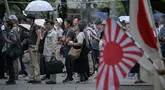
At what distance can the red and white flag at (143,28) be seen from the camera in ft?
19.2

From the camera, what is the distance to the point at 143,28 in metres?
5.89

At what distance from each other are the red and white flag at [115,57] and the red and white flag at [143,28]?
1.74ft

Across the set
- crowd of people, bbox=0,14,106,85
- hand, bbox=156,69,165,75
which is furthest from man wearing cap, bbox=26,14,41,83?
hand, bbox=156,69,165,75

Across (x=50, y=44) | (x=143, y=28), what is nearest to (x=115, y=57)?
(x=143, y=28)

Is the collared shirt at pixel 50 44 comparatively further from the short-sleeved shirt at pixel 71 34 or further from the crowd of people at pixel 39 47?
the short-sleeved shirt at pixel 71 34

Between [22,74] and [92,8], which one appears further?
[92,8]

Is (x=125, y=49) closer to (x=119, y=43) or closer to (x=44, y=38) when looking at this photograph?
(x=119, y=43)

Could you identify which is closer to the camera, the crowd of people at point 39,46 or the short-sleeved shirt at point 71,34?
the crowd of people at point 39,46

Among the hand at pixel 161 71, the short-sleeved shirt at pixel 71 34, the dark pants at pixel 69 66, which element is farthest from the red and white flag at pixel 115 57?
the dark pants at pixel 69 66

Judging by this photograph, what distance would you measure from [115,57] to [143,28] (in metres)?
0.75

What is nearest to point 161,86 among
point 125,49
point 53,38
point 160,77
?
point 160,77

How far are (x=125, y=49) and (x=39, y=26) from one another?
341 inches

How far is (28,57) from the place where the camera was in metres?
13.8

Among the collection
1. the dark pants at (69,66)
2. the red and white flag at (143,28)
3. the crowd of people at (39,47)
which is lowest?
the dark pants at (69,66)
